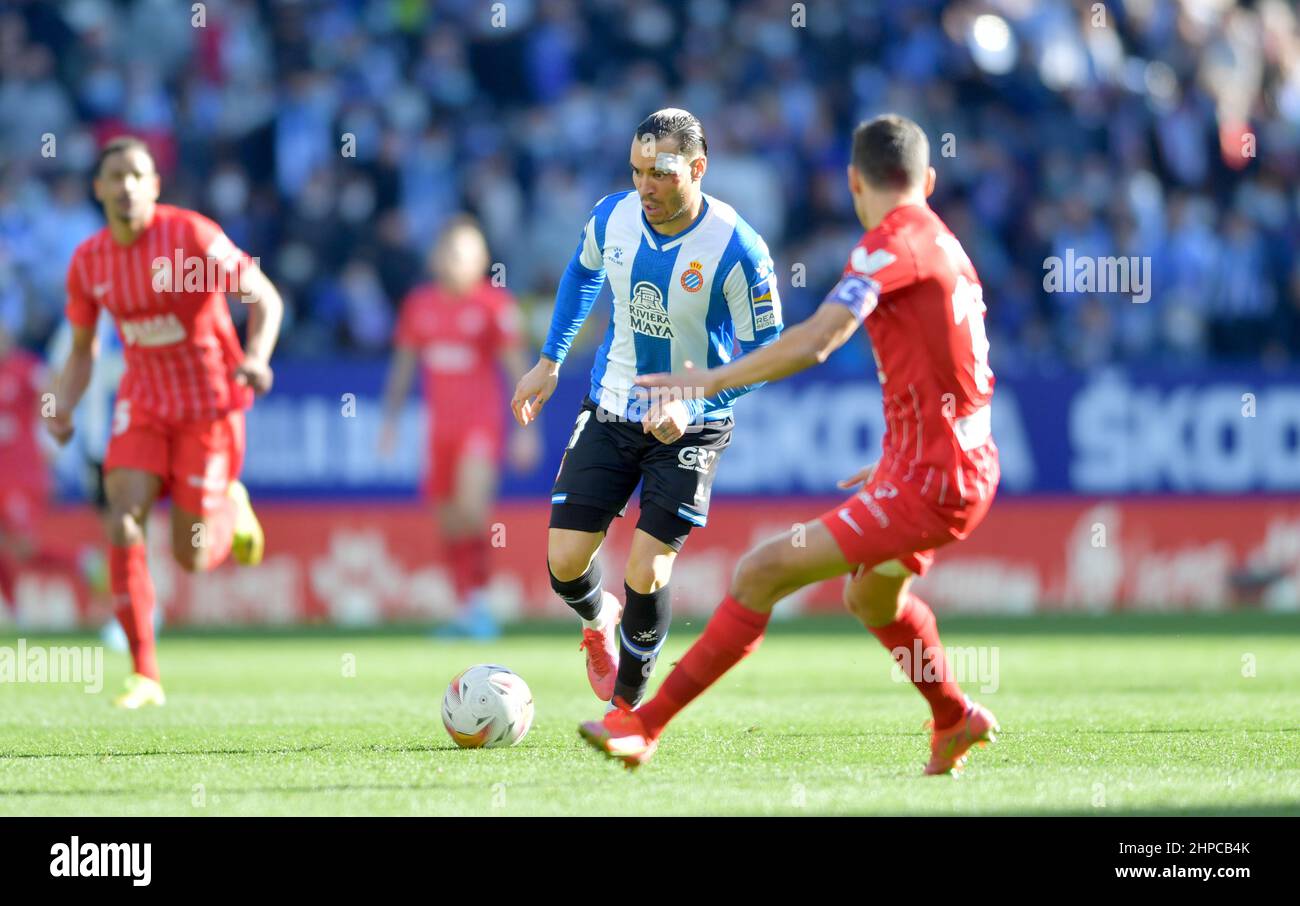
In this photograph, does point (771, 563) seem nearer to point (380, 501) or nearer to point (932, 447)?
point (932, 447)

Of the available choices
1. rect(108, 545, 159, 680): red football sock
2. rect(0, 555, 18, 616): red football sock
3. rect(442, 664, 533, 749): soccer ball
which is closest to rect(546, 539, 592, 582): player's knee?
rect(442, 664, 533, 749): soccer ball

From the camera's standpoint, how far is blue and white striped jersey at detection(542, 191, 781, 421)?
24.5ft

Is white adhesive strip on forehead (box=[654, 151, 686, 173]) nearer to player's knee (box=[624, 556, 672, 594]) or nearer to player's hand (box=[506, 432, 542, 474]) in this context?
player's knee (box=[624, 556, 672, 594])

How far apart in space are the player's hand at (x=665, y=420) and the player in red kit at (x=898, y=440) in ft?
0.24

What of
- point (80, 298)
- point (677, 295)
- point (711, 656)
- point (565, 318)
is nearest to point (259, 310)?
point (80, 298)

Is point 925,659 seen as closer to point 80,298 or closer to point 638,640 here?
point 638,640

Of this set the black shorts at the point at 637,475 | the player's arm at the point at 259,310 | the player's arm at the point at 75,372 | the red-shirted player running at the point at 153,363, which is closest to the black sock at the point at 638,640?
the black shorts at the point at 637,475

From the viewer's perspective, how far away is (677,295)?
7500mm

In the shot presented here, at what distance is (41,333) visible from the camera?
16.3 m

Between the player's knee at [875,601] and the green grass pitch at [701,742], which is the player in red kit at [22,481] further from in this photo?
the player's knee at [875,601]

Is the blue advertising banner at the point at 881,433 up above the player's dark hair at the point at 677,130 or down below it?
below

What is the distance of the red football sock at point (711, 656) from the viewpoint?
254 inches
